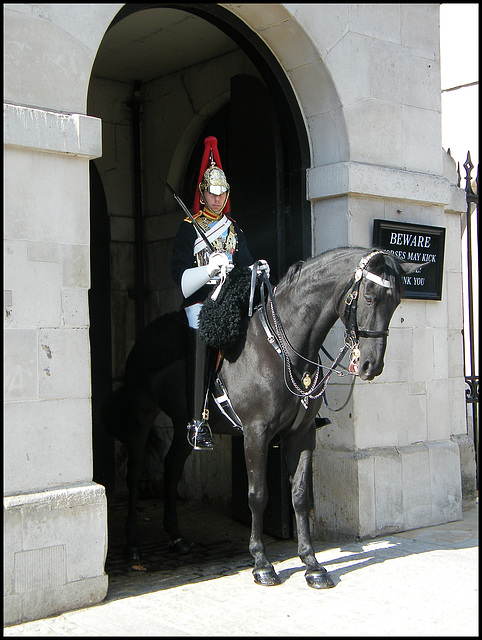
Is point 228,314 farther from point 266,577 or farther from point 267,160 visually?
point 267,160

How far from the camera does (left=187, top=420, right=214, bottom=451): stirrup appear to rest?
5074 millimetres

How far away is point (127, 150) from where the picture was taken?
27.5 ft

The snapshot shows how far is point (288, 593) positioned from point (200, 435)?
1099mm

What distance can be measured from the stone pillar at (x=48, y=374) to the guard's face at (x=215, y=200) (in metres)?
0.95

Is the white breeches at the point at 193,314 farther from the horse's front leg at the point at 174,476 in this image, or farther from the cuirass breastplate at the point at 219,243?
the horse's front leg at the point at 174,476

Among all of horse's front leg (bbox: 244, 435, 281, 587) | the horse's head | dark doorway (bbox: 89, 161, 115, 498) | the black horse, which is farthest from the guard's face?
dark doorway (bbox: 89, 161, 115, 498)

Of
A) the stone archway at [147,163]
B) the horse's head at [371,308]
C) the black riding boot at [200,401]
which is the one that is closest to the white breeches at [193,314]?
the black riding boot at [200,401]

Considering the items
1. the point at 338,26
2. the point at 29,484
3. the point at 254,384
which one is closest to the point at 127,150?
the point at 338,26

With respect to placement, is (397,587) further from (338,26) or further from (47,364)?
(338,26)

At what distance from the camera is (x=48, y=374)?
14.8 ft

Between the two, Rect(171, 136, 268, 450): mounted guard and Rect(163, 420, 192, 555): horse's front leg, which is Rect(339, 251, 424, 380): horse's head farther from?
Rect(163, 420, 192, 555): horse's front leg

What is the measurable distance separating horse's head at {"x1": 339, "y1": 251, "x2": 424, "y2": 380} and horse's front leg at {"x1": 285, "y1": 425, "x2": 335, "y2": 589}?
0.79m

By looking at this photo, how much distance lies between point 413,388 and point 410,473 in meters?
0.68

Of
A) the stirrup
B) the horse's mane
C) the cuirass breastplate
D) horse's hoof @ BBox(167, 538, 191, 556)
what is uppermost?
the cuirass breastplate
